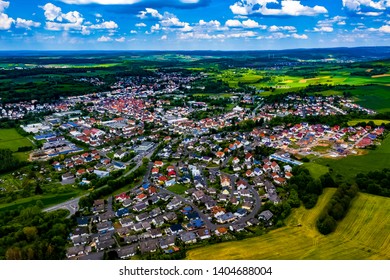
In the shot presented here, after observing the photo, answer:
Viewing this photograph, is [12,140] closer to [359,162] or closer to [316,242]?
[316,242]

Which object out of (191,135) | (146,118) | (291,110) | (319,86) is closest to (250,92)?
(319,86)

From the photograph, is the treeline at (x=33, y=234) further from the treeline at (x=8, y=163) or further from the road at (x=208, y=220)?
the treeline at (x=8, y=163)

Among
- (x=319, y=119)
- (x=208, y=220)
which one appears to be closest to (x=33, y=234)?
(x=208, y=220)

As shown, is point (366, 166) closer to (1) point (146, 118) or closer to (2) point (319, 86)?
(1) point (146, 118)

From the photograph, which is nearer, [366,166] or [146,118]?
[366,166]

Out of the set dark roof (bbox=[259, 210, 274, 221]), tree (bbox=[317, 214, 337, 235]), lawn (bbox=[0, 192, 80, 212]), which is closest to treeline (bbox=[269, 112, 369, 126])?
dark roof (bbox=[259, 210, 274, 221])

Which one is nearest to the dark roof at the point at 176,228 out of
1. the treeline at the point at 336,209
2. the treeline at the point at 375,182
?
the treeline at the point at 336,209
